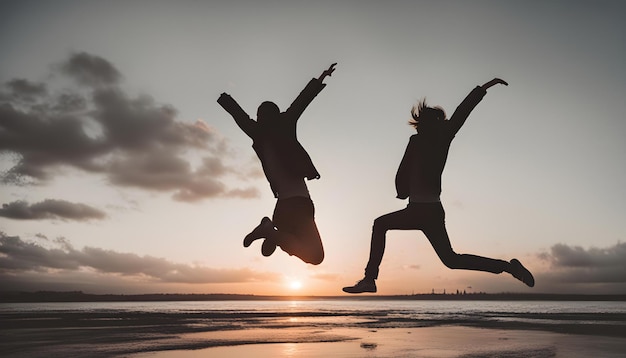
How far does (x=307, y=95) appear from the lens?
17.8ft

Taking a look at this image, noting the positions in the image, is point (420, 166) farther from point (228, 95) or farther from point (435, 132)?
point (228, 95)

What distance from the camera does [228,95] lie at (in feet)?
18.9

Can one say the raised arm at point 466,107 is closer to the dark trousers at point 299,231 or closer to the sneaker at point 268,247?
the dark trousers at point 299,231

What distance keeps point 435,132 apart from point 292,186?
151 centimetres

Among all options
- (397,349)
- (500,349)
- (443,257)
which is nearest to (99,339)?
(397,349)

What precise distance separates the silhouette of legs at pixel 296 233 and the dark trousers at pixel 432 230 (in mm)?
670

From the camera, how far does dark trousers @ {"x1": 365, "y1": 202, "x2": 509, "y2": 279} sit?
516 centimetres

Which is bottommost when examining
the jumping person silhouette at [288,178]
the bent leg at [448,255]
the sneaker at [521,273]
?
the sneaker at [521,273]

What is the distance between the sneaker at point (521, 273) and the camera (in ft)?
17.6

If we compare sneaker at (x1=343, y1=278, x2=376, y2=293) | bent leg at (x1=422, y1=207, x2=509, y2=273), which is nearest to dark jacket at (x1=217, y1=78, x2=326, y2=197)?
sneaker at (x1=343, y1=278, x2=376, y2=293)

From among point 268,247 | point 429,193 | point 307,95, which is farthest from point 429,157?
point 268,247

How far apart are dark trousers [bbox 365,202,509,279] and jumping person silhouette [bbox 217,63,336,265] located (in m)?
0.67

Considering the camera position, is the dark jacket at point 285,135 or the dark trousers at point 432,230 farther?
the dark jacket at point 285,135

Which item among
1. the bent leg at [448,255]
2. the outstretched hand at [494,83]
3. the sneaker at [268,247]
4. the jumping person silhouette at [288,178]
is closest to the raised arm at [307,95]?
the jumping person silhouette at [288,178]
